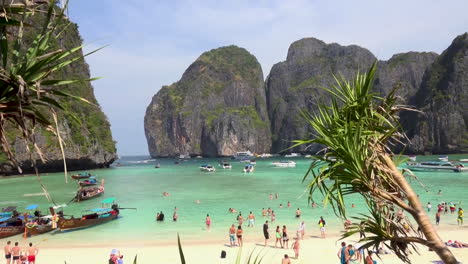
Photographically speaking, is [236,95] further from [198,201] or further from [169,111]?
[198,201]

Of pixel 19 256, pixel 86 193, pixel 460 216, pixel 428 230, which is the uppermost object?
pixel 428 230

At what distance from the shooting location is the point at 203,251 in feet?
55.9

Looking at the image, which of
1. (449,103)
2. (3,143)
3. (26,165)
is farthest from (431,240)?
(449,103)

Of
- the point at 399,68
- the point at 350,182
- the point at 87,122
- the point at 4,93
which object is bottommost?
the point at 350,182

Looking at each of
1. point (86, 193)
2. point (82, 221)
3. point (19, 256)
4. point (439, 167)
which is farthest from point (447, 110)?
point (19, 256)

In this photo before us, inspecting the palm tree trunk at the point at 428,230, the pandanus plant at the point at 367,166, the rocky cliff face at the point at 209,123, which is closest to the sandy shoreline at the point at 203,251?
the pandanus plant at the point at 367,166

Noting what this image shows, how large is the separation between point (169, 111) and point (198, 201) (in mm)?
163626

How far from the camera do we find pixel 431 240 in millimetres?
2992

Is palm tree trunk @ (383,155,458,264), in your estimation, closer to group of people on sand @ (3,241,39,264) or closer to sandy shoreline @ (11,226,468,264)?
sandy shoreline @ (11,226,468,264)

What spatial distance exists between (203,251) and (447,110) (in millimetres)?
129052

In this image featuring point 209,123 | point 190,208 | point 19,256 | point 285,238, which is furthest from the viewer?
point 209,123

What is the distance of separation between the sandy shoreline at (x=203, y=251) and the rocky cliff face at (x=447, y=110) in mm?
110885

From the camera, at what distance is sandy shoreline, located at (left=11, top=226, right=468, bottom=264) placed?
49.8ft

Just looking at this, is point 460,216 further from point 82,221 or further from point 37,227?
point 37,227
